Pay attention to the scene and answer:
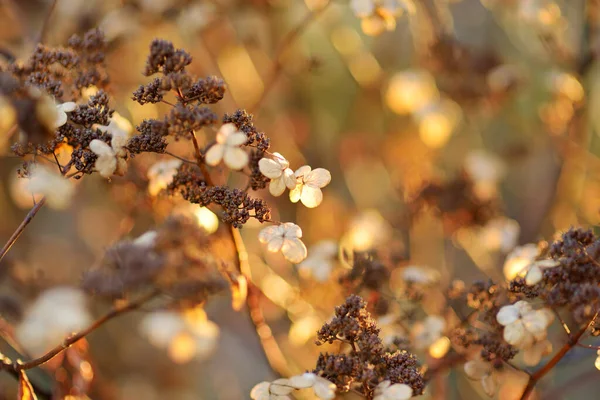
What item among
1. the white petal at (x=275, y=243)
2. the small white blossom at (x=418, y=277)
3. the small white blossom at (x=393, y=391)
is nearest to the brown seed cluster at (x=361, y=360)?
the small white blossom at (x=393, y=391)

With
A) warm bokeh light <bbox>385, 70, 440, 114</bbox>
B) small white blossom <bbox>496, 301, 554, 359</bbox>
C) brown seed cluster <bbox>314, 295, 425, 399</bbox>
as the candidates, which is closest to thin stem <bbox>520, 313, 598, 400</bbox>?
small white blossom <bbox>496, 301, 554, 359</bbox>

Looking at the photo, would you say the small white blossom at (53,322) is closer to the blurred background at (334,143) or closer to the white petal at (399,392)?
the blurred background at (334,143)

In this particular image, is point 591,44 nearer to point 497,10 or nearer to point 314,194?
point 497,10

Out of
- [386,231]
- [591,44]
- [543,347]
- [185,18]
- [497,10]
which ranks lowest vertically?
[543,347]

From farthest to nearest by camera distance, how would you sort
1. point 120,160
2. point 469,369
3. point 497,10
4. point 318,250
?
point 497,10, point 318,250, point 469,369, point 120,160

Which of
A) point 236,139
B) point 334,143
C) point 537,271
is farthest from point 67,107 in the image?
point 334,143

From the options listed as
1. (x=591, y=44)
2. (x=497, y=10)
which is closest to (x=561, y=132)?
(x=591, y=44)

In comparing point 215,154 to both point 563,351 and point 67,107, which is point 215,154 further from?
point 563,351
